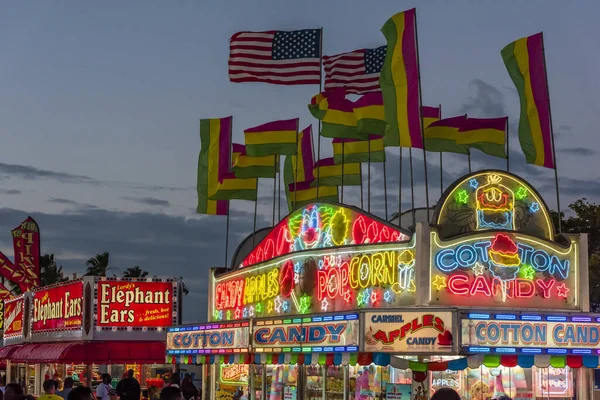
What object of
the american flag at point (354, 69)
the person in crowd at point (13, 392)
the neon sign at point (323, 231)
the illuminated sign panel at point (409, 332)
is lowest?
the person in crowd at point (13, 392)

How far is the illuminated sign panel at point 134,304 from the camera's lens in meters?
43.2

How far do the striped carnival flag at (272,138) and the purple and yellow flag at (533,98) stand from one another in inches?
309

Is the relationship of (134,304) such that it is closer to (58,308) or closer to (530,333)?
(58,308)

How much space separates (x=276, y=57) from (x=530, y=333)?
1395 cm

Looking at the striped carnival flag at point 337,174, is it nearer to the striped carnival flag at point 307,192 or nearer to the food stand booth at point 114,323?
the striped carnival flag at point 307,192

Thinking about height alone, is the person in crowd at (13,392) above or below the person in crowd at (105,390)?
above

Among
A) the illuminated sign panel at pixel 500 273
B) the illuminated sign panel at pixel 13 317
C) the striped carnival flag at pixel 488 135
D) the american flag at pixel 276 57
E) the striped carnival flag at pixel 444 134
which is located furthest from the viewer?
the illuminated sign panel at pixel 13 317

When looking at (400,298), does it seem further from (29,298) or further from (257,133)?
(29,298)

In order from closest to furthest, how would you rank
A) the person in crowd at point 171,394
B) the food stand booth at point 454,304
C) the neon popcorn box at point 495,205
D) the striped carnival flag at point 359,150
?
1. the person in crowd at point 171,394
2. the food stand booth at point 454,304
3. the neon popcorn box at point 495,205
4. the striped carnival flag at point 359,150

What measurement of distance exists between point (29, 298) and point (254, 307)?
80.7 ft

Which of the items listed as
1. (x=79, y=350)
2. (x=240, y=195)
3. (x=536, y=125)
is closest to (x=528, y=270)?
(x=536, y=125)

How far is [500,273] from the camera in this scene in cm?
2456

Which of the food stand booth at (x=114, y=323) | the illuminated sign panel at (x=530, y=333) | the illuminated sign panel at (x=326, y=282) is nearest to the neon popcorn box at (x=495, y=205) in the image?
the illuminated sign panel at (x=326, y=282)

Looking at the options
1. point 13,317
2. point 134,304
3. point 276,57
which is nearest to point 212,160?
point 276,57
